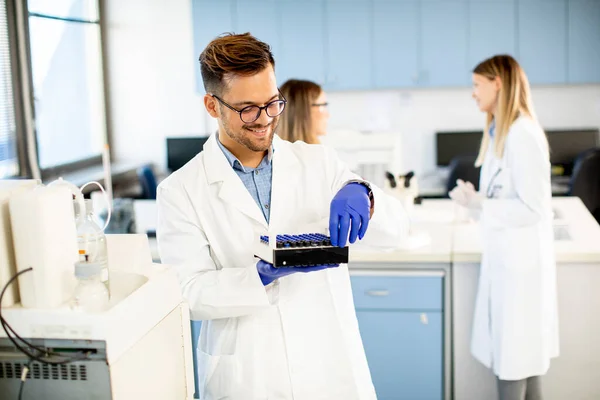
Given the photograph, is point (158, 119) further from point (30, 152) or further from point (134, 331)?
point (134, 331)

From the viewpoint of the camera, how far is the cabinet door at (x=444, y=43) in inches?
203

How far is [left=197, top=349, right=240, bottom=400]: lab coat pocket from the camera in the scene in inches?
63.9

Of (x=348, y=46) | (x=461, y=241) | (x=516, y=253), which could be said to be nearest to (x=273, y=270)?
(x=516, y=253)

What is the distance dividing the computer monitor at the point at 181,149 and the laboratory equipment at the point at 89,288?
4469 mm

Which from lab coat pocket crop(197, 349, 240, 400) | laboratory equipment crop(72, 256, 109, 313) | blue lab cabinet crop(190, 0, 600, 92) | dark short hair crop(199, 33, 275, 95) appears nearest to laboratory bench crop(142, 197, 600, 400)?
lab coat pocket crop(197, 349, 240, 400)

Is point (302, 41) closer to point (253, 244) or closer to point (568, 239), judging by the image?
point (568, 239)

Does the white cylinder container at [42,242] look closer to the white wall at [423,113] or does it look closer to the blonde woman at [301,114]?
the blonde woman at [301,114]

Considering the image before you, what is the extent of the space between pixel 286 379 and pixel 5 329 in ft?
2.40

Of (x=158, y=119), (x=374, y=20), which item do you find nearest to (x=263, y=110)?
(x=374, y=20)

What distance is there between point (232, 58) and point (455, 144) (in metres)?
4.14

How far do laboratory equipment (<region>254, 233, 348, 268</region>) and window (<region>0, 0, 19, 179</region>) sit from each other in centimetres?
318

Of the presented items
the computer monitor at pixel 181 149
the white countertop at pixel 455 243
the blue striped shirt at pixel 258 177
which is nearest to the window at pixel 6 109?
the computer monitor at pixel 181 149

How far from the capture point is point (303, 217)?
5.66ft

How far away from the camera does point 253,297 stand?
154cm
